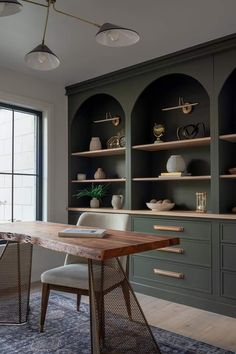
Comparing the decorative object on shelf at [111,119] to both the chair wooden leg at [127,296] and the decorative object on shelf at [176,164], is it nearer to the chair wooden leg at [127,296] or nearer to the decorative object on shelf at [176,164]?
the decorative object on shelf at [176,164]

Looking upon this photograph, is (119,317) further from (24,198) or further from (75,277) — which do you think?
(24,198)

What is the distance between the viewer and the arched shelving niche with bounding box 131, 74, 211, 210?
11.5 ft

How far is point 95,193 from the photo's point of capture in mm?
4164

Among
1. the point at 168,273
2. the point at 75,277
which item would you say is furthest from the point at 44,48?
the point at 168,273

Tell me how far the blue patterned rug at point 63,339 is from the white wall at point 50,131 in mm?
1297

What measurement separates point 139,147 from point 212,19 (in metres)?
1.48

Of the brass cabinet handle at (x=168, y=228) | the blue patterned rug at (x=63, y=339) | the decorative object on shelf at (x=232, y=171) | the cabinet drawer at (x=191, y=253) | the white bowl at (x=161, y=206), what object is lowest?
the blue patterned rug at (x=63, y=339)

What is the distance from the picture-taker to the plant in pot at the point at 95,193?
4164 mm

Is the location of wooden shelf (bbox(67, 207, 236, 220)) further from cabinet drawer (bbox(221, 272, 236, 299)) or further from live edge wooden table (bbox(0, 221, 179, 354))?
live edge wooden table (bbox(0, 221, 179, 354))

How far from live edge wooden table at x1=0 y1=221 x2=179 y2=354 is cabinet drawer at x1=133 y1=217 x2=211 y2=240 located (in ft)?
3.09

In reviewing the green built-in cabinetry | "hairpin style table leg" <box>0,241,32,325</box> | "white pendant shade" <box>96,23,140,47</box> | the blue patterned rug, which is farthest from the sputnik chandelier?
the blue patterned rug

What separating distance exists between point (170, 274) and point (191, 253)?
31 cm

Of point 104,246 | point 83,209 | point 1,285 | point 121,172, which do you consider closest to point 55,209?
point 83,209

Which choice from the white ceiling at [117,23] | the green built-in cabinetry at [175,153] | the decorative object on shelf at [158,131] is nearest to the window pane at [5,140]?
the white ceiling at [117,23]
